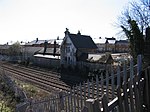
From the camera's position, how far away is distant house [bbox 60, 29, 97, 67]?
46.7m

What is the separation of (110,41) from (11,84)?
80.1m

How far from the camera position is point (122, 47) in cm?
9100

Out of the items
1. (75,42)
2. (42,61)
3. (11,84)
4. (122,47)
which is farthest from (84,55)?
(122,47)

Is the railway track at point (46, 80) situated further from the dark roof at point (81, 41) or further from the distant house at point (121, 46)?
the distant house at point (121, 46)

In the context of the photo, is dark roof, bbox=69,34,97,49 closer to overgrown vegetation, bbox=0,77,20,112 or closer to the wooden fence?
overgrown vegetation, bbox=0,77,20,112

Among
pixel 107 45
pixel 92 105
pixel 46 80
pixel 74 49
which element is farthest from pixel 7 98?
pixel 107 45

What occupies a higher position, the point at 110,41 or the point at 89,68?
the point at 110,41

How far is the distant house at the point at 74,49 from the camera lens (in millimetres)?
46688

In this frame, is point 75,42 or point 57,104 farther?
point 75,42

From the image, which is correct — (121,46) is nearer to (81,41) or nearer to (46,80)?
(81,41)

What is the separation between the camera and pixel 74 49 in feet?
155

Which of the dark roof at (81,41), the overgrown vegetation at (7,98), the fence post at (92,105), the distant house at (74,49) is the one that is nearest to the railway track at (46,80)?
the overgrown vegetation at (7,98)

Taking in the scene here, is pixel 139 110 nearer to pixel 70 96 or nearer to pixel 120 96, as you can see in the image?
pixel 120 96

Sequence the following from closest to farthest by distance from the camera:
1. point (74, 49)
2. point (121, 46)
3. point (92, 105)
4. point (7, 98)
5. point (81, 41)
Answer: point (92, 105), point (7, 98), point (74, 49), point (81, 41), point (121, 46)
